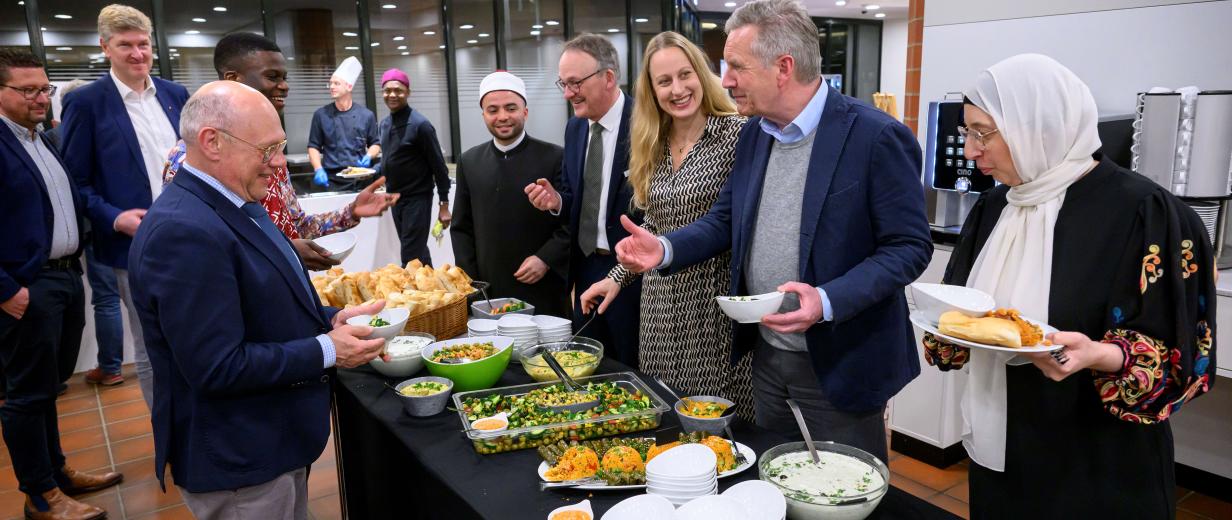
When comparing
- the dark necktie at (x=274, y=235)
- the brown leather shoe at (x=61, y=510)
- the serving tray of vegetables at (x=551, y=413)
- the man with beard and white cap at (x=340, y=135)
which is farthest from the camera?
the man with beard and white cap at (x=340, y=135)

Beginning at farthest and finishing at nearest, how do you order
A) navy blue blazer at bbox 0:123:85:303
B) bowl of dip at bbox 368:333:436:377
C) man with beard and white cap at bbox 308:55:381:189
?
1. man with beard and white cap at bbox 308:55:381:189
2. navy blue blazer at bbox 0:123:85:303
3. bowl of dip at bbox 368:333:436:377

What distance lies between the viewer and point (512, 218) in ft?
10.7

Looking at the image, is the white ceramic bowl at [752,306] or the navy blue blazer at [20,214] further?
the navy blue blazer at [20,214]

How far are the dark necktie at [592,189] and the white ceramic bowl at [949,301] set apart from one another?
4.61ft

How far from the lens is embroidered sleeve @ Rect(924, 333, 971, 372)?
1.70 m

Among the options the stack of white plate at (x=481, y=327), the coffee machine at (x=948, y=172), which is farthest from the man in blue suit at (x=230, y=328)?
the coffee machine at (x=948, y=172)

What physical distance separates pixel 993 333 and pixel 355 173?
17.9 feet

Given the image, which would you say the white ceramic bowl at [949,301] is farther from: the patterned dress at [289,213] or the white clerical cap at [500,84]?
the white clerical cap at [500,84]

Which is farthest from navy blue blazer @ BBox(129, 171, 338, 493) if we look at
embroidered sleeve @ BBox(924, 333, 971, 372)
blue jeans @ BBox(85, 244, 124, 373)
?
blue jeans @ BBox(85, 244, 124, 373)

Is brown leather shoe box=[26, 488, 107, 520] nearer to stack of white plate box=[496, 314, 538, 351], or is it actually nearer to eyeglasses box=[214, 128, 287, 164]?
stack of white plate box=[496, 314, 538, 351]

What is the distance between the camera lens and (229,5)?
6.63 metres

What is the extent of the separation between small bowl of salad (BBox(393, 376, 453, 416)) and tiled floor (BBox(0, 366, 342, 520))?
4.32 ft

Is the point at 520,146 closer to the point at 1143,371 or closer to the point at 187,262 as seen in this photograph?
the point at 187,262

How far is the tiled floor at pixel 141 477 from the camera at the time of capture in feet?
9.80
